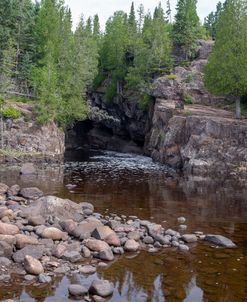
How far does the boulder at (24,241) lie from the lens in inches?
747

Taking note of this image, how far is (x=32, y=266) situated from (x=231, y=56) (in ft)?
142

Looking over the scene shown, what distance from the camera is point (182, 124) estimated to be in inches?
2121

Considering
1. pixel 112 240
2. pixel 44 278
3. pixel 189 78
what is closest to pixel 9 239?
pixel 44 278

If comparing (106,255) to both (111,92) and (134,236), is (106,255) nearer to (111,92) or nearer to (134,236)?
(134,236)

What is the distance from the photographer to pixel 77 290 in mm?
15125

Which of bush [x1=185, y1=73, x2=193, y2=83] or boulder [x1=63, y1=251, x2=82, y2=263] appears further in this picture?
bush [x1=185, y1=73, x2=193, y2=83]

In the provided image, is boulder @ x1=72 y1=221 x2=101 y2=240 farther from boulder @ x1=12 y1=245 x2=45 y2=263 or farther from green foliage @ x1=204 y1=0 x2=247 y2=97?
green foliage @ x1=204 y1=0 x2=247 y2=97

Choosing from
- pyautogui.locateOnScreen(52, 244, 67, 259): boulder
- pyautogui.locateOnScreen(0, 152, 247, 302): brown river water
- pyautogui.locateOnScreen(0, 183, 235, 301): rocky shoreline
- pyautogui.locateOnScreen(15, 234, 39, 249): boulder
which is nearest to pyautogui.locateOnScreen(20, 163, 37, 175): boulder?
pyautogui.locateOnScreen(0, 152, 247, 302): brown river water

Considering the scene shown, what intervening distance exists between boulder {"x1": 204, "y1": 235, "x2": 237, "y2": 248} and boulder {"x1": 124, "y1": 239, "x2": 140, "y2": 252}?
410 cm

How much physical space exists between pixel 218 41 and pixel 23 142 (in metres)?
29.4

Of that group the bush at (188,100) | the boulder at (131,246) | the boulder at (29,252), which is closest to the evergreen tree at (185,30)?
the bush at (188,100)

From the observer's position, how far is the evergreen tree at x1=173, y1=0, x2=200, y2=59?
7775 centimetres

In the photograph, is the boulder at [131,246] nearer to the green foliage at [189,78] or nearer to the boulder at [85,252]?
the boulder at [85,252]

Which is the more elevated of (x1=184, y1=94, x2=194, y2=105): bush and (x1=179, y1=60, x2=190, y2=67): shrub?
(x1=179, y1=60, x2=190, y2=67): shrub
